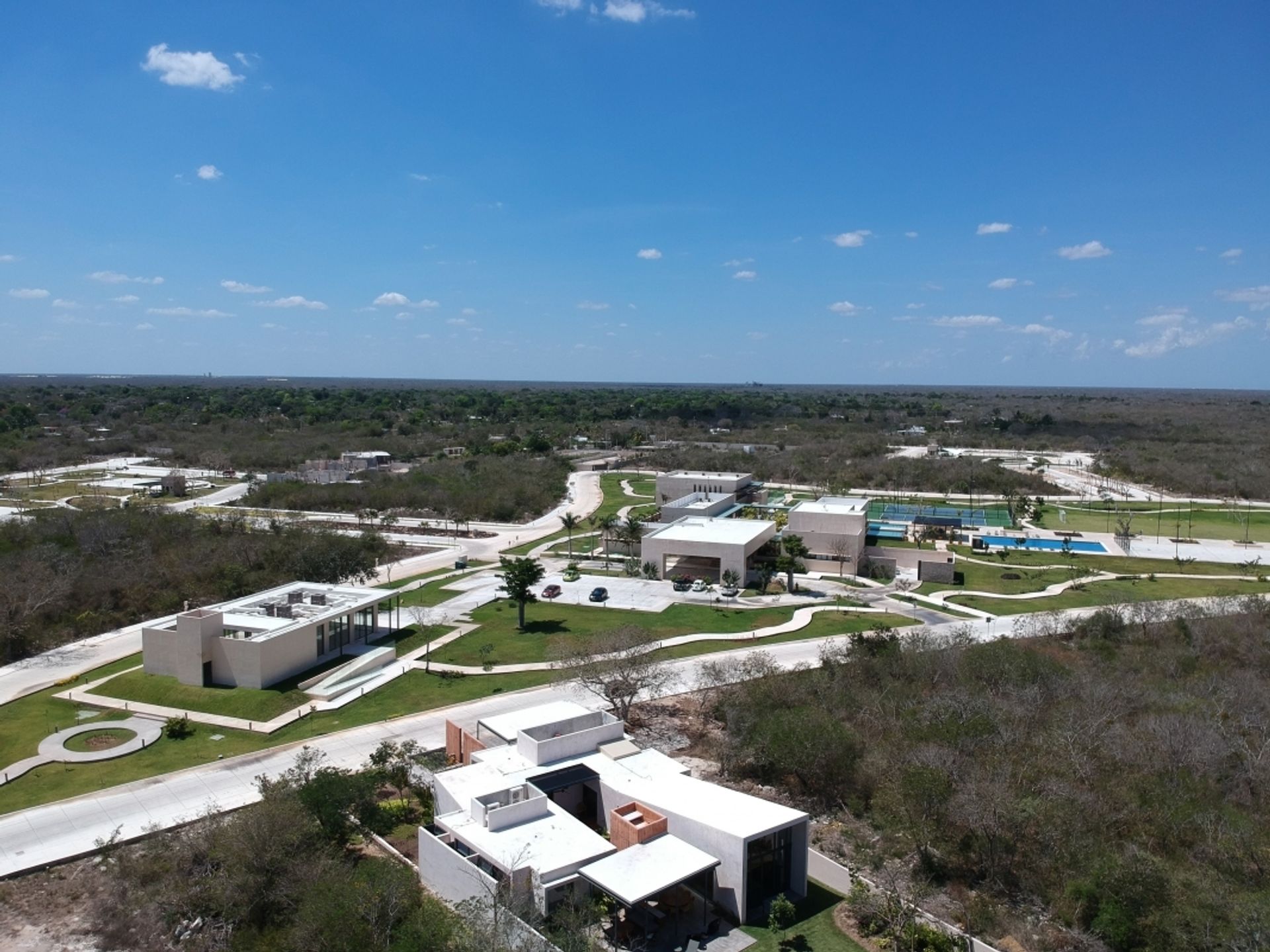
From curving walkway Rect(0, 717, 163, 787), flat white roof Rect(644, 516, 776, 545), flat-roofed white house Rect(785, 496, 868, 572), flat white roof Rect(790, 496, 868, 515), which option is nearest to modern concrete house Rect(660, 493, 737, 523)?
flat white roof Rect(644, 516, 776, 545)

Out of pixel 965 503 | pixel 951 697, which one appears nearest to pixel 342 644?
pixel 951 697

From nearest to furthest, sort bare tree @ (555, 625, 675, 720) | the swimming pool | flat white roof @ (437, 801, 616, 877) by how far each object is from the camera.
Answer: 1. flat white roof @ (437, 801, 616, 877)
2. bare tree @ (555, 625, 675, 720)
3. the swimming pool

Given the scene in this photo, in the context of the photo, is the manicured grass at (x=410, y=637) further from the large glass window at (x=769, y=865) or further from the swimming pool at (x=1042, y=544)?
the swimming pool at (x=1042, y=544)

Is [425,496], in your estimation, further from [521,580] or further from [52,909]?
[52,909]

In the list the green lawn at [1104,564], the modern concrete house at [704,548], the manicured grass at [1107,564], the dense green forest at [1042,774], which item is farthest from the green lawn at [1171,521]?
the dense green forest at [1042,774]

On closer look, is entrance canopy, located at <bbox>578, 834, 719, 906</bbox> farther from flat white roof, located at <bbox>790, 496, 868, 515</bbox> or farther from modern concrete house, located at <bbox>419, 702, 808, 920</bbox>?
flat white roof, located at <bbox>790, 496, 868, 515</bbox>

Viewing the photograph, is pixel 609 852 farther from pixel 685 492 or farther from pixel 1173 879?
pixel 685 492

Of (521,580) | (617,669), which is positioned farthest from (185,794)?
(521,580)
